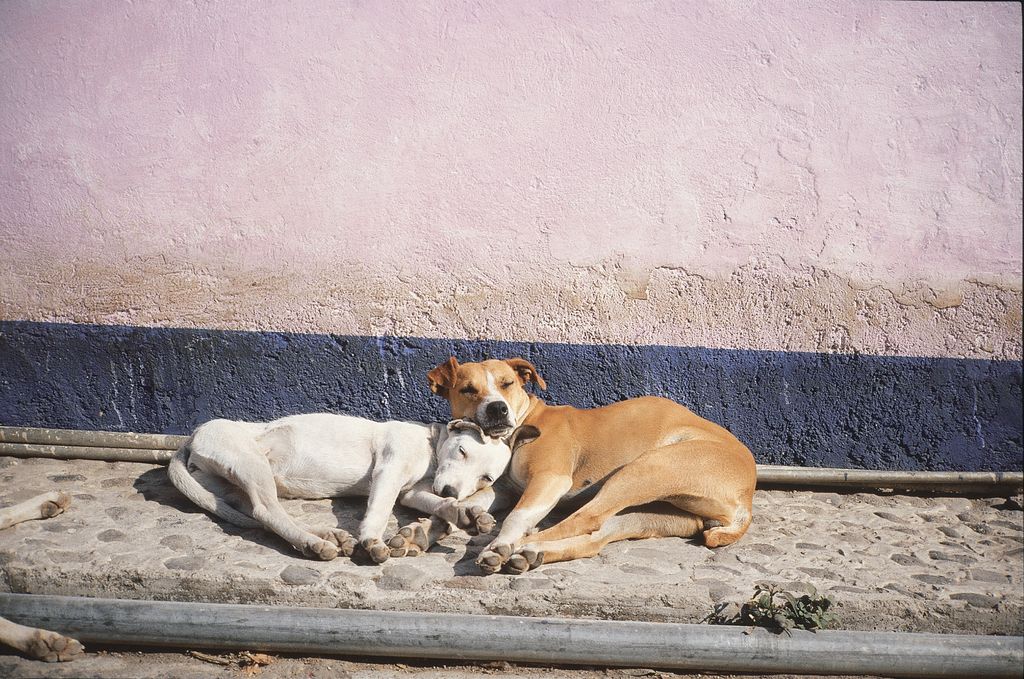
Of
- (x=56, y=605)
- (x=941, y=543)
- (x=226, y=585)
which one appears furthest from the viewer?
(x=941, y=543)

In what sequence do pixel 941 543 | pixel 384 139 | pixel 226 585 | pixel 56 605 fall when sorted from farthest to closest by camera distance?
pixel 384 139, pixel 941 543, pixel 226 585, pixel 56 605

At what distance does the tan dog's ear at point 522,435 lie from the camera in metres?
4.63

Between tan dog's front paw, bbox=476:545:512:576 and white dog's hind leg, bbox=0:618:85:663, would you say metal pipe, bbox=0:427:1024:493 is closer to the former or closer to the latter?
white dog's hind leg, bbox=0:618:85:663

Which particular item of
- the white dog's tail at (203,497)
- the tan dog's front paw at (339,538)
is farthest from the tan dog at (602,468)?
the white dog's tail at (203,497)

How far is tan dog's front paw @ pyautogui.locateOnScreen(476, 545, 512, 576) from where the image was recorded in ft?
12.3

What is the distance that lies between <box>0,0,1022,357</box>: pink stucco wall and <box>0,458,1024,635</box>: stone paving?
1.25 m

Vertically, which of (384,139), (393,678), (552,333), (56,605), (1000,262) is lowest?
(393,678)

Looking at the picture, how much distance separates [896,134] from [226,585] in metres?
4.61

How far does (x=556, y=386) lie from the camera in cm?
528

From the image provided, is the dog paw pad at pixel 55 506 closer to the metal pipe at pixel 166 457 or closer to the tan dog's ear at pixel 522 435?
the metal pipe at pixel 166 457

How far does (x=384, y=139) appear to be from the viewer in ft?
17.0

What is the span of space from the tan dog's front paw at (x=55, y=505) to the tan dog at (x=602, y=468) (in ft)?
6.34

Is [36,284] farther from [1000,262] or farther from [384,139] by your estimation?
[1000,262]

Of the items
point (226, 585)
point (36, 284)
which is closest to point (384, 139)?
point (36, 284)
